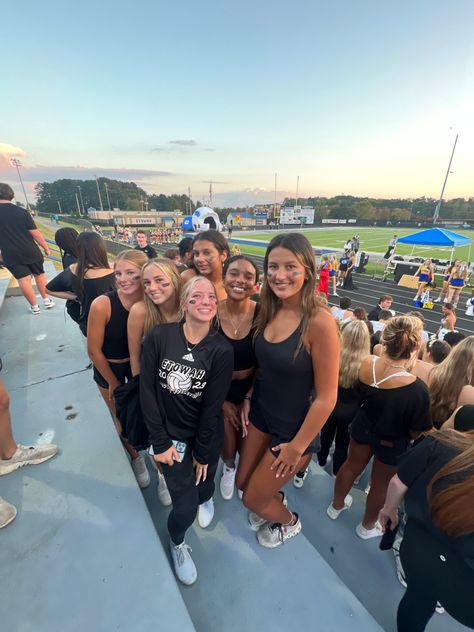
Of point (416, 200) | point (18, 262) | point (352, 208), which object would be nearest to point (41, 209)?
point (352, 208)

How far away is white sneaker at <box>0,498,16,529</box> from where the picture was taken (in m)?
1.54

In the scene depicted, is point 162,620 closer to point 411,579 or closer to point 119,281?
point 411,579

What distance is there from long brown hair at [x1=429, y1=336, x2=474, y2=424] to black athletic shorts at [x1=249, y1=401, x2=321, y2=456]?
45.6 inches

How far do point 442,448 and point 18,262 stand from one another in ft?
17.9

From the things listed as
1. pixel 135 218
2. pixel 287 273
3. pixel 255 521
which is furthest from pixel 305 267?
pixel 135 218

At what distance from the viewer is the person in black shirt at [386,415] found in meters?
1.89

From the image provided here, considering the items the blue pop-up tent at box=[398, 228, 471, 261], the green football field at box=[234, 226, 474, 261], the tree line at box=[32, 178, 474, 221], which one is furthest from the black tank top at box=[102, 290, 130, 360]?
the tree line at box=[32, 178, 474, 221]

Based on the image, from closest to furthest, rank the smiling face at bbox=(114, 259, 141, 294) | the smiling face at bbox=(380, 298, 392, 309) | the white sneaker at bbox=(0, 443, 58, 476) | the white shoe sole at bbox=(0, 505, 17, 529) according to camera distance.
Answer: the white shoe sole at bbox=(0, 505, 17, 529)
the white sneaker at bbox=(0, 443, 58, 476)
the smiling face at bbox=(114, 259, 141, 294)
the smiling face at bbox=(380, 298, 392, 309)

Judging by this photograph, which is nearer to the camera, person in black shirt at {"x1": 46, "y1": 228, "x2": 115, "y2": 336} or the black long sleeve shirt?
the black long sleeve shirt

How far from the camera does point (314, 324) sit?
154 centimetres

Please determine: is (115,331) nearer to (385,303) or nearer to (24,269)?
(24,269)

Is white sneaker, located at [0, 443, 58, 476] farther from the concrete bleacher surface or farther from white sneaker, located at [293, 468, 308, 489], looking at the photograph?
white sneaker, located at [293, 468, 308, 489]

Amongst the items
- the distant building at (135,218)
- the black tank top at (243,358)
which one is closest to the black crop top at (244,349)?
the black tank top at (243,358)

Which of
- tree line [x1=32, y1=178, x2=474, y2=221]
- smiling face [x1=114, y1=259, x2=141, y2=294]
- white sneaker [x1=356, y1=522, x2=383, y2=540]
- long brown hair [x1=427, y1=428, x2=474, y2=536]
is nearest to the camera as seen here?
long brown hair [x1=427, y1=428, x2=474, y2=536]
